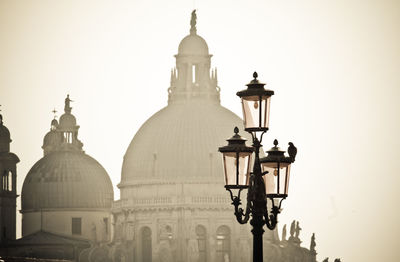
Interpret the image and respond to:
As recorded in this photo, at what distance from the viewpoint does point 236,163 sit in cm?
3362

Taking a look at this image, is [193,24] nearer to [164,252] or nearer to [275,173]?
[164,252]

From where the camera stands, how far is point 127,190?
5182 inches

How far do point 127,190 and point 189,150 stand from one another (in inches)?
233

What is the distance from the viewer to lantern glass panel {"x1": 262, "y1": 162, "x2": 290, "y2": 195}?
34.0 meters

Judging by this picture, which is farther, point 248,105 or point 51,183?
point 51,183

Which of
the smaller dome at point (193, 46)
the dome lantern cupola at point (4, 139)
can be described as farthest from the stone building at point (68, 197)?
the smaller dome at point (193, 46)

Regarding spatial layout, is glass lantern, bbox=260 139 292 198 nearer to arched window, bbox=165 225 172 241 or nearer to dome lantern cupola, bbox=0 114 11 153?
arched window, bbox=165 225 172 241

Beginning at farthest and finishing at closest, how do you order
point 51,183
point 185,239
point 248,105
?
point 51,183
point 185,239
point 248,105

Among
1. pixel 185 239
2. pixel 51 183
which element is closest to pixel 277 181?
pixel 185 239

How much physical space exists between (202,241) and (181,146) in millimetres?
7048

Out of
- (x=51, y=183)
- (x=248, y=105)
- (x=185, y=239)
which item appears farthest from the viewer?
(x=51, y=183)

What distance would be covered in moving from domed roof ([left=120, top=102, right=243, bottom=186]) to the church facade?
72 mm

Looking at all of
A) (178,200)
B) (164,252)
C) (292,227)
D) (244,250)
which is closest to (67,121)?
(178,200)

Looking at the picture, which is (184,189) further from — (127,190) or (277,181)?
(277,181)
